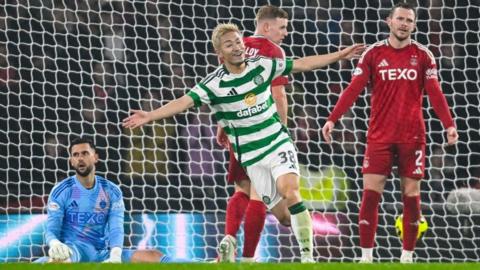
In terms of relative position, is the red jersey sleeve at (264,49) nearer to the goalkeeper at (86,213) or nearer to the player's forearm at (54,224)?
the goalkeeper at (86,213)

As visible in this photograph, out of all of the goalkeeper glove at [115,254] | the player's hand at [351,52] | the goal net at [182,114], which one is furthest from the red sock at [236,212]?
the goal net at [182,114]

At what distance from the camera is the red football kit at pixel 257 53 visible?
7824 millimetres

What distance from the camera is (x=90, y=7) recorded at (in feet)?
37.5

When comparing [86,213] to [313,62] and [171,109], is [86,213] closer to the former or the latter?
[171,109]

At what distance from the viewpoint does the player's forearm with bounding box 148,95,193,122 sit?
6.98 metres

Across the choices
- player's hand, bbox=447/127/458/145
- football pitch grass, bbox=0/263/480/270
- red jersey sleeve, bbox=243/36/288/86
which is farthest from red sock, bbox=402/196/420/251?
football pitch grass, bbox=0/263/480/270

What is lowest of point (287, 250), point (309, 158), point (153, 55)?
point (287, 250)

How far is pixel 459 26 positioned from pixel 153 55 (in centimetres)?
264

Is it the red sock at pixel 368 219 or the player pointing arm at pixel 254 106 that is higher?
the player pointing arm at pixel 254 106

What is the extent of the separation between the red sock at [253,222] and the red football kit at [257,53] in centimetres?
20

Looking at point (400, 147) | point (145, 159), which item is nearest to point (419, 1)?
point (145, 159)

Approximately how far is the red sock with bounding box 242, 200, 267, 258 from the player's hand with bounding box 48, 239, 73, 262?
3.43 feet

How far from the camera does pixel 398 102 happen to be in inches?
309

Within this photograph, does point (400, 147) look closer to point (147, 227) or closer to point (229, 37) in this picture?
point (229, 37)
